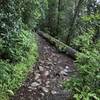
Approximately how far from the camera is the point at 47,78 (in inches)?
313

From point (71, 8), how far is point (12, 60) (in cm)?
905

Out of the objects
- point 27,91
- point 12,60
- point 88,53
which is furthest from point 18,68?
point 88,53

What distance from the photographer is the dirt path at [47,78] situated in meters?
6.74

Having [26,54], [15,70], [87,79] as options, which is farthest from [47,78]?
[87,79]

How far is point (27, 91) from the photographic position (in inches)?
270

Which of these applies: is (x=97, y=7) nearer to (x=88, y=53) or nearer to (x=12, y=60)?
(x=12, y=60)

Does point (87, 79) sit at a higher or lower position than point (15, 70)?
higher

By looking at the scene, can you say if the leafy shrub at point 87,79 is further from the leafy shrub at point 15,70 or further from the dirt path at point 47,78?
the leafy shrub at point 15,70

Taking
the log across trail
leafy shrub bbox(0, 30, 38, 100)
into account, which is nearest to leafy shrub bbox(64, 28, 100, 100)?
the log across trail

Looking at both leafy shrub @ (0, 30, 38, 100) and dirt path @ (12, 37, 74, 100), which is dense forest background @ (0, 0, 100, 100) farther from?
dirt path @ (12, 37, 74, 100)

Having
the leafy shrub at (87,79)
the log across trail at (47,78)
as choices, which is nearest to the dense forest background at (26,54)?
the leafy shrub at (87,79)

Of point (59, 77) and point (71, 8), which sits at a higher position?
point (71, 8)

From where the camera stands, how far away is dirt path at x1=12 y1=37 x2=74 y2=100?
6738 millimetres

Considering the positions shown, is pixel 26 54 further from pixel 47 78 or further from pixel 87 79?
pixel 87 79
